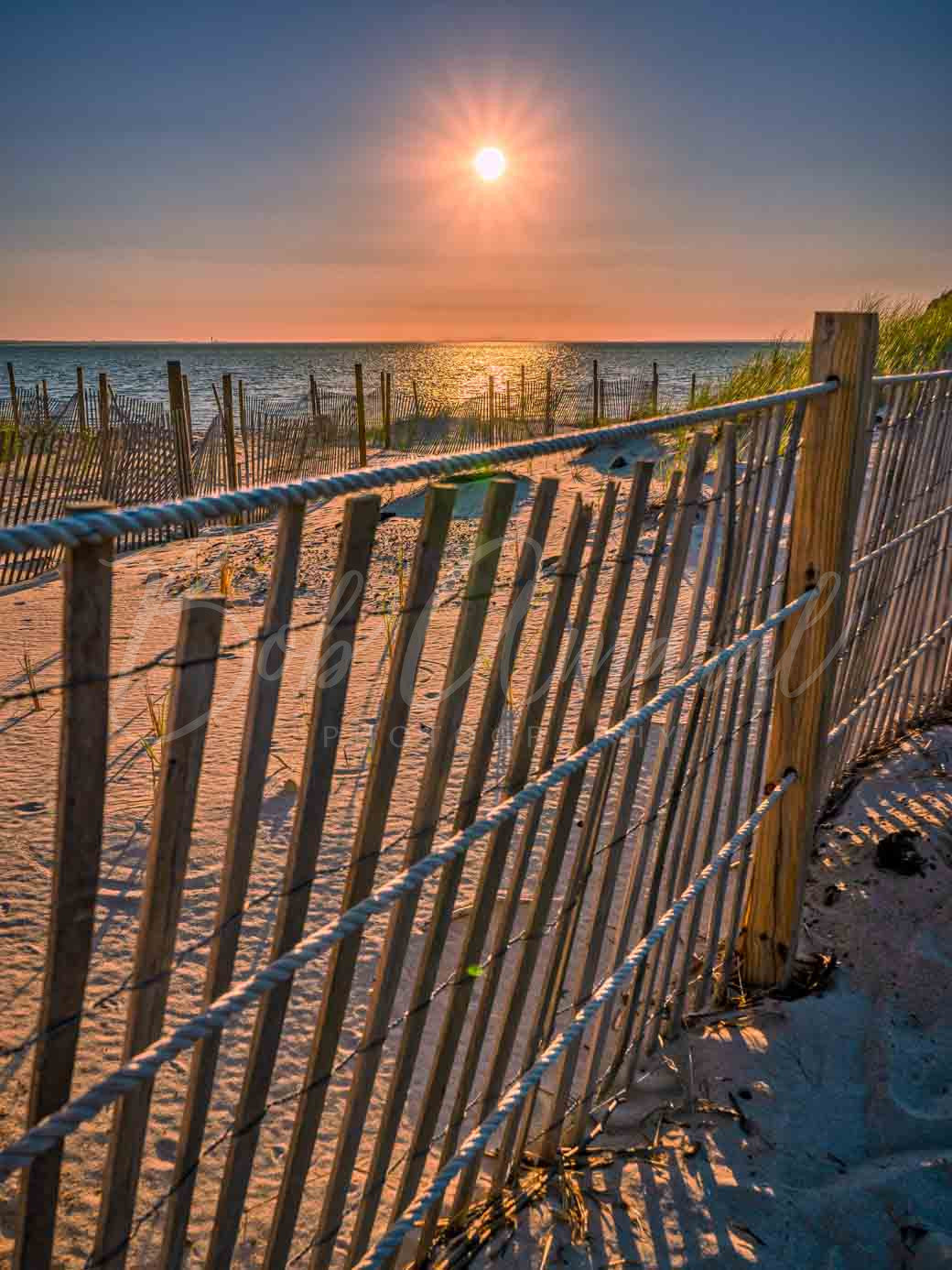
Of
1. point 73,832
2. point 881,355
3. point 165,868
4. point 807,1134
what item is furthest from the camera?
point 881,355

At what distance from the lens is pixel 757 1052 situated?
2189mm

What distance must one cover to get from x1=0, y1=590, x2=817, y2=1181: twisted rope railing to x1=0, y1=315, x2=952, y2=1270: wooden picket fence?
0.9 inches

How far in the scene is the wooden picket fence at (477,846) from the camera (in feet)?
2.99

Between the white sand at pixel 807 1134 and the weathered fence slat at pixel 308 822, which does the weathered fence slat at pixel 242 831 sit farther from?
the white sand at pixel 807 1134

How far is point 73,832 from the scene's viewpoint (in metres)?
0.81

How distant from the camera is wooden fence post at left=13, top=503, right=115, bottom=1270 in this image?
0.75 meters

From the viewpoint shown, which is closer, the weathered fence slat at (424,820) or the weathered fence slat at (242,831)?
the weathered fence slat at (242,831)

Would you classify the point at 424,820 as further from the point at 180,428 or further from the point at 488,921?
the point at 180,428

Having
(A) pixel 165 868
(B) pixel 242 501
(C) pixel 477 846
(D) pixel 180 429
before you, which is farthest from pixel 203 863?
(D) pixel 180 429

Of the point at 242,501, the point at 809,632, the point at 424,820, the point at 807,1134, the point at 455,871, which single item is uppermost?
the point at 242,501

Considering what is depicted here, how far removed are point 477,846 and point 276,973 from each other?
2.39 meters

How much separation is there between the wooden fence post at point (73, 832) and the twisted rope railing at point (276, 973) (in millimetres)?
34

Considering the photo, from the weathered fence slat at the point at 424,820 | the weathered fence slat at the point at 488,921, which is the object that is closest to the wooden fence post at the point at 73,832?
the weathered fence slat at the point at 424,820

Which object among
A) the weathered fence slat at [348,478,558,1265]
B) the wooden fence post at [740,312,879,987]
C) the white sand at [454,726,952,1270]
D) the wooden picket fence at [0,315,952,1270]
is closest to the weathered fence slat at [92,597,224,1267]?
the wooden picket fence at [0,315,952,1270]
